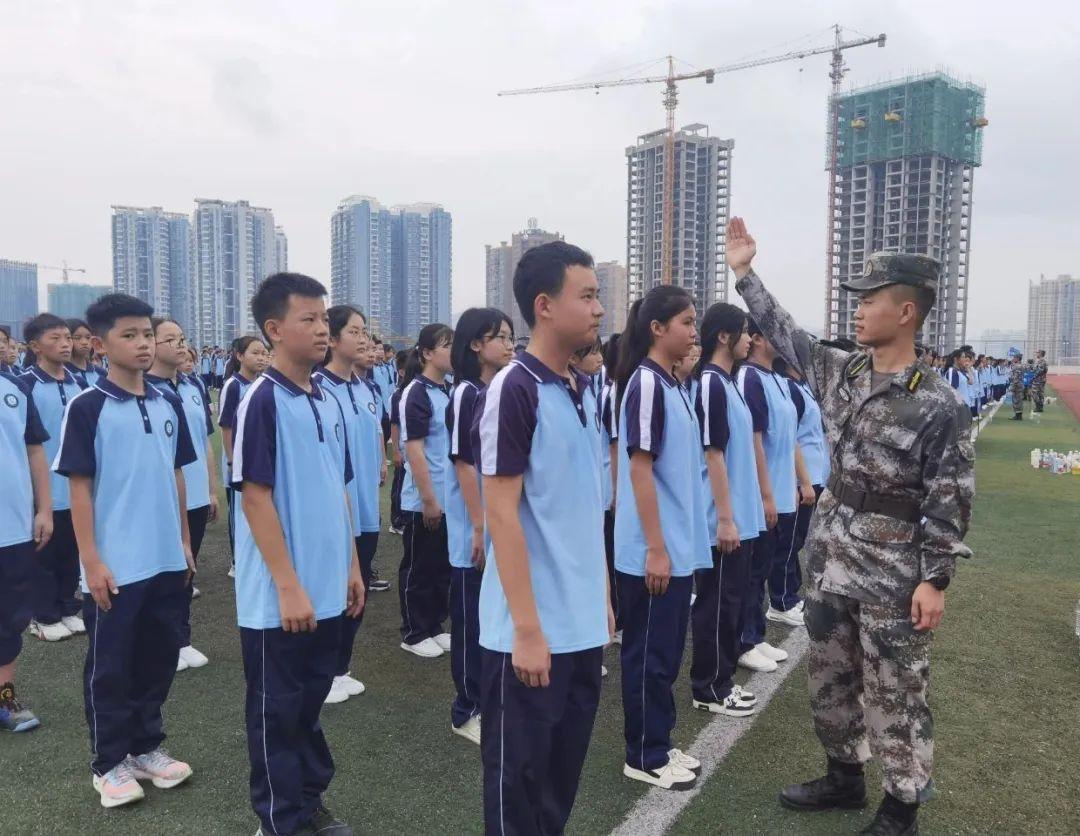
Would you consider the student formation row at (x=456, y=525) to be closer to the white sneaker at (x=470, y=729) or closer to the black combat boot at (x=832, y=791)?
the white sneaker at (x=470, y=729)

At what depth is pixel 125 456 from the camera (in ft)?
10.2

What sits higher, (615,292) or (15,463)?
(615,292)

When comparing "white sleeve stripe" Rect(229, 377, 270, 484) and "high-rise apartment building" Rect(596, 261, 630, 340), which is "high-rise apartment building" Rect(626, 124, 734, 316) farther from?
"white sleeve stripe" Rect(229, 377, 270, 484)

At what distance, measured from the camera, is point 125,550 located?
10.0 feet

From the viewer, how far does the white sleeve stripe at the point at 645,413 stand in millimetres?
3164

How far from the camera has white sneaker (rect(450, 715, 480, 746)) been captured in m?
3.66

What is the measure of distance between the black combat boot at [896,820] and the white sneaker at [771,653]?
185cm

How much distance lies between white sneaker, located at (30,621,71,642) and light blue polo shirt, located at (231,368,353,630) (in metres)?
3.13

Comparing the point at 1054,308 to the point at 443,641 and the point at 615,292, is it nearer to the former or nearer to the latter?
the point at 615,292

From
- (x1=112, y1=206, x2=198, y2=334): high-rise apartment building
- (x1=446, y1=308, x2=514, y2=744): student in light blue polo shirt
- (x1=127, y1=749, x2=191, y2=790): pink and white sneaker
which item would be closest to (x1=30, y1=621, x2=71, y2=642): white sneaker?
(x1=127, y1=749, x2=191, y2=790): pink and white sneaker

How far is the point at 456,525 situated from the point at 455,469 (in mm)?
303

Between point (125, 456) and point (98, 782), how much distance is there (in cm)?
131

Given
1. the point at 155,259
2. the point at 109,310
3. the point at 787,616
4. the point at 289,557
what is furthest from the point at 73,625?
the point at 155,259

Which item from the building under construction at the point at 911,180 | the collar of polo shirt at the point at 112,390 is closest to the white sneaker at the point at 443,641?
the collar of polo shirt at the point at 112,390
